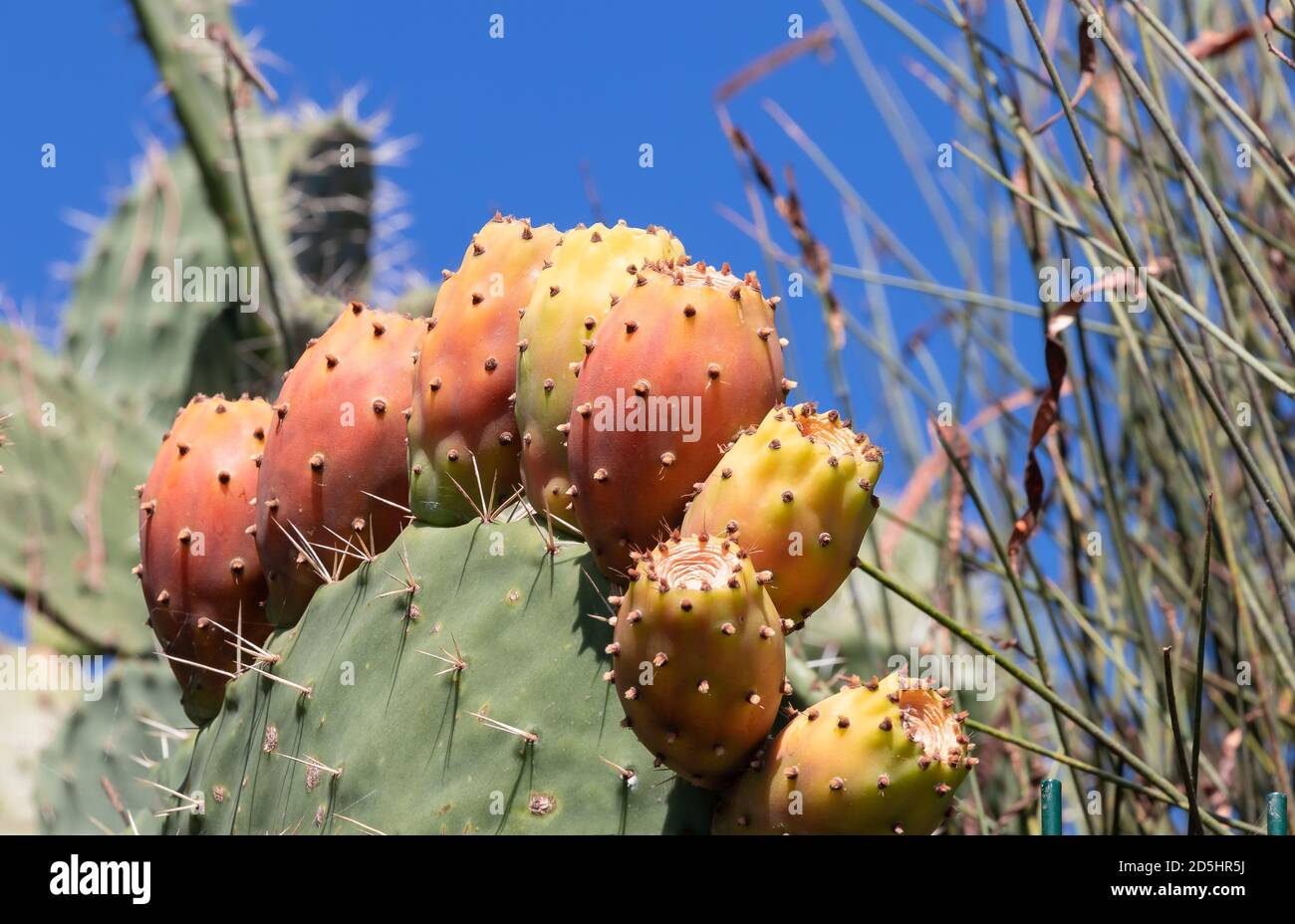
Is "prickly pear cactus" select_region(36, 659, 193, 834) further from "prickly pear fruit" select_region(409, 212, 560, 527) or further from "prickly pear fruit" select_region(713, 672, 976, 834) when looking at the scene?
"prickly pear fruit" select_region(713, 672, 976, 834)

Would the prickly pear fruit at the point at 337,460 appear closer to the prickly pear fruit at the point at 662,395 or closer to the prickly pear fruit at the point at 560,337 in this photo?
the prickly pear fruit at the point at 560,337

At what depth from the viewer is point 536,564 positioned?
52.3 inches

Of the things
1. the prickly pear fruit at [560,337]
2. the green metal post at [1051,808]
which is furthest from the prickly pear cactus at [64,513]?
the green metal post at [1051,808]

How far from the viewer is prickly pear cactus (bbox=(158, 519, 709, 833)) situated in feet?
4.00

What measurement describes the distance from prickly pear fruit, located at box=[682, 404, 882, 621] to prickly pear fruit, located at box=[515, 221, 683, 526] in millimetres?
196

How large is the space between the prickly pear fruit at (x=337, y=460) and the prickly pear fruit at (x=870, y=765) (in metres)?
0.53

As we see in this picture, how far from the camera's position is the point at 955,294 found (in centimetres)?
166

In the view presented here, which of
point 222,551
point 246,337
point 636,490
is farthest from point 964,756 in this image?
point 246,337

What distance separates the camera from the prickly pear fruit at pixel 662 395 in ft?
3.98

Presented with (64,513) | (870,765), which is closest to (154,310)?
(64,513)

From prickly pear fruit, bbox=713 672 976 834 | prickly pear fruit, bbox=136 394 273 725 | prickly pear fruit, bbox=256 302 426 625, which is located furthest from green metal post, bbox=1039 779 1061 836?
prickly pear fruit, bbox=136 394 273 725

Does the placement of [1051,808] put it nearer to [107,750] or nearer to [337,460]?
[337,460]

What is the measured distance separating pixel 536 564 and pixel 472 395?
177 millimetres
